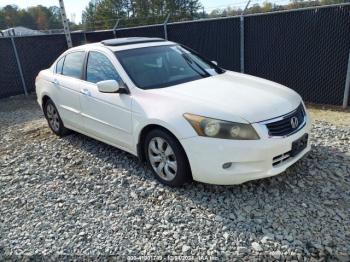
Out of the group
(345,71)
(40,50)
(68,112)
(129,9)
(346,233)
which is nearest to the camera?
(346,233)

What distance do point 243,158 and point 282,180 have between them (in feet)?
2.55

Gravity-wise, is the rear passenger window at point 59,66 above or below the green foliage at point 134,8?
below

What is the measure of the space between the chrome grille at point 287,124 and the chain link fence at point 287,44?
368 centimetres

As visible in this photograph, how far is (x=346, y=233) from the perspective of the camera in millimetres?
2818

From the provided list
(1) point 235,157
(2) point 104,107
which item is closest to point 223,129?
(1) point 235,157

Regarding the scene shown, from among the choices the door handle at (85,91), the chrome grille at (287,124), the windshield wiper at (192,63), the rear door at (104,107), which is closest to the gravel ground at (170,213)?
the rear door at (104,107)

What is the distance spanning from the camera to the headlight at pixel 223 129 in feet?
10.2

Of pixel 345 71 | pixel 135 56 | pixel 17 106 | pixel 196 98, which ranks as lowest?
pixel 17 106

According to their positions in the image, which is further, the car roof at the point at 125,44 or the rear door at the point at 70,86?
the rear door at the point at 70,86

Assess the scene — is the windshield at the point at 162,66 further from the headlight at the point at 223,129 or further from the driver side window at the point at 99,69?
the headlight at the point at 223,129

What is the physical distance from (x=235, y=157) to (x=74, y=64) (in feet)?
10.1

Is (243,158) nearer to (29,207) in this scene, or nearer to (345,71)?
(29,207)

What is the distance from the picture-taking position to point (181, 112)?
3.36 metres

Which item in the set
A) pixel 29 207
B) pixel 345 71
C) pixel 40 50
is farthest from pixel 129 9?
pixel 29 207
